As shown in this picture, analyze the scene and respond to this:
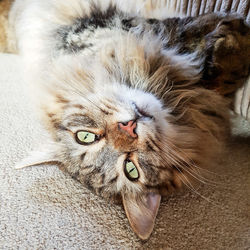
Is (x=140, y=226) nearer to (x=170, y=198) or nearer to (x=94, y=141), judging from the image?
(x=170, y=198)

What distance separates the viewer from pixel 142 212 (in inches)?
43.7

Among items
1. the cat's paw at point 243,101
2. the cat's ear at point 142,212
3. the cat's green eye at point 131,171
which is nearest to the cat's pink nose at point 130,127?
the cat's green eye at point 131,171

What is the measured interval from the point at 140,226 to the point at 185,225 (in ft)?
0.65

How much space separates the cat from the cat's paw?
0.35ft

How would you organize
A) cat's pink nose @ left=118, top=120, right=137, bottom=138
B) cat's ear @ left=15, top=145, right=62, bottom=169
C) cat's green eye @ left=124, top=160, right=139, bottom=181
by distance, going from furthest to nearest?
cat's ear @ left=15, top=145, right=62, bottom=169 < cat's green eye @ left=124, top=160, right=139, bottom=181 < cat's pink nose @ left=118, top=120, right=137, bottom=138

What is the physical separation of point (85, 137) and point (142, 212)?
14.3 inches

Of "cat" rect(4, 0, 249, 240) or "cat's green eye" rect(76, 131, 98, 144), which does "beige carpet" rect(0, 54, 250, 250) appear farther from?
"cat's green eye" rect(76, 131, 98, 144)

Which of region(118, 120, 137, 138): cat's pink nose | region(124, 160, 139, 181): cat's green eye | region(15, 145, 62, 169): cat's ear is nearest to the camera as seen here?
region(118, 120, 137, 138): cat's pink nose

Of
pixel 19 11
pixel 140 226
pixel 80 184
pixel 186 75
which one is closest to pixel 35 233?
pixel 80 184

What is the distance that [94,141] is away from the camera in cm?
114

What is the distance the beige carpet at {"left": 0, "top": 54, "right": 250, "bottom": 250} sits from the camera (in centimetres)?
110

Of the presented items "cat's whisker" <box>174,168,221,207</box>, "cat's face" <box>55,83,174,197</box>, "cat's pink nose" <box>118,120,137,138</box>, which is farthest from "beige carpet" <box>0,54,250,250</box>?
"cat's pink nose" <box>118,120,137,138</box>

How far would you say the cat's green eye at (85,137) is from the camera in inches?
44.7

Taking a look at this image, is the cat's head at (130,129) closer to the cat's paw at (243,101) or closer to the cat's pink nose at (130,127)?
the cat's pink nose at (130,127)
